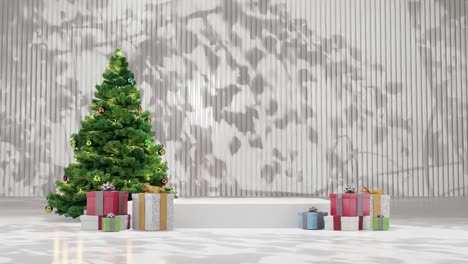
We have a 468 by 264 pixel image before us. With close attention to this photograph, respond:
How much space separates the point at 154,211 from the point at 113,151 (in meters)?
1.80

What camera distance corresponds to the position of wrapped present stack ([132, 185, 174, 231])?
5.93 m

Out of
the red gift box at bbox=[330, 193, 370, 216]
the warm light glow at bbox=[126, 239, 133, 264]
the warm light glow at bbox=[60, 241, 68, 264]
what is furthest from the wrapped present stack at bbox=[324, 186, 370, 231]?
the warm light glow at bbox=[60, 241, 68, 264]

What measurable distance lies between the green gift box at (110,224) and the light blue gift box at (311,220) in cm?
178

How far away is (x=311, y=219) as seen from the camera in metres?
6.09

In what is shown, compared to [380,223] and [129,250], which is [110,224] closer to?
[129,250]

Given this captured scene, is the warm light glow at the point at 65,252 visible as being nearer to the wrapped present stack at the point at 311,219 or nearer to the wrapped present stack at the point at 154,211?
the wrapped present stack at the point at 154,211

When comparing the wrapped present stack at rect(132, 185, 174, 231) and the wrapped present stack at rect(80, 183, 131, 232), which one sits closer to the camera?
the wrapped present stack at rect(132, 185, 174, 231)

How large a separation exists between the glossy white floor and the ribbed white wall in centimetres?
717

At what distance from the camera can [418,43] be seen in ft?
45.8

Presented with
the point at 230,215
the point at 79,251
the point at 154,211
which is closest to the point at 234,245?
the point at 79,251

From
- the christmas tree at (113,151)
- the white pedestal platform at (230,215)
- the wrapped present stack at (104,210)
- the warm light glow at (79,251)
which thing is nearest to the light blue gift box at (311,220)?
the white pedestal platform at (230,215)

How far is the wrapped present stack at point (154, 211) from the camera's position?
233 inches

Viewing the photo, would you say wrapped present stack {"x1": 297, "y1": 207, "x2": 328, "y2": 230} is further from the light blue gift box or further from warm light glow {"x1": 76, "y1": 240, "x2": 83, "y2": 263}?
warm light glow {"x1": 76, "y1": 240, "x2": 83, "y2": 263}

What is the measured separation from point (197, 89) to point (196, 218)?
766 cm
